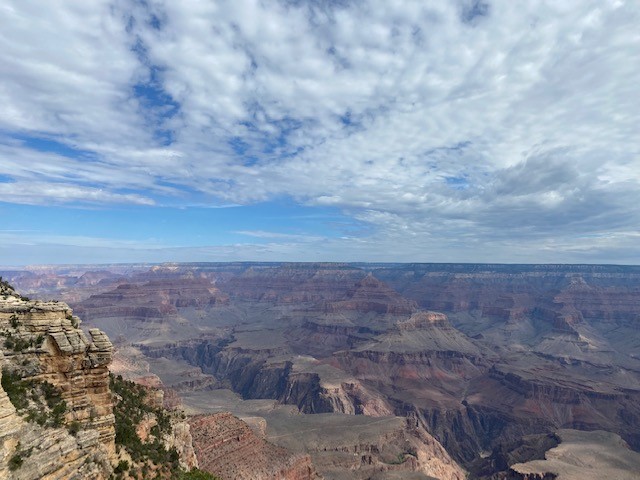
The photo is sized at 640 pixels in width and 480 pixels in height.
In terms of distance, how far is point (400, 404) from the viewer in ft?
506

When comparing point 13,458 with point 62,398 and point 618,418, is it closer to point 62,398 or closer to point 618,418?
point 62,398

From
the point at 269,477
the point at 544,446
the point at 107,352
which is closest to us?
the point at 107,352

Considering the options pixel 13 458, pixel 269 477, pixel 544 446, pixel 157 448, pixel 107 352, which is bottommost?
pixel 544 446

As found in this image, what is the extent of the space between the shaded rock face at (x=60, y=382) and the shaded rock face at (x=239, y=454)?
44.4 m

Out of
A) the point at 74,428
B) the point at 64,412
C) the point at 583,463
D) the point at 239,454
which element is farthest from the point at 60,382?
the point at 583,463

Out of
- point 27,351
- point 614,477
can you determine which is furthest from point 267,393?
point 27,351

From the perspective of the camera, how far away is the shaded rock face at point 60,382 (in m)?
18.0

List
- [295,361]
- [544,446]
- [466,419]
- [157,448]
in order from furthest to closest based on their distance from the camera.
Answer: [295,361]
[466,419]
[544,446]
[157,448]

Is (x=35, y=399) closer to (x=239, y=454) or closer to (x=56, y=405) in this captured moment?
(x=56, y=405)

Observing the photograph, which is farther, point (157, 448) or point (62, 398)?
point (157, 448)

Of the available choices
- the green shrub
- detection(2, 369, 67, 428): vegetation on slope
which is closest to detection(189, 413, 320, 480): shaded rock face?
the green shrub

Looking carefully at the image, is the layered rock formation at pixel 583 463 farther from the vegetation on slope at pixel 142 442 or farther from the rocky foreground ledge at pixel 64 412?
the rocky foreground ledge at pixel 64 412

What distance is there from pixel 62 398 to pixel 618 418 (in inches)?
6597

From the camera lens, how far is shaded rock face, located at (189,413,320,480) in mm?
62719
